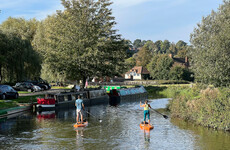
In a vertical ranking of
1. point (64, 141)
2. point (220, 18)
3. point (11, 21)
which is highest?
point (11, 21)

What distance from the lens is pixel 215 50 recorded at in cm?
3030

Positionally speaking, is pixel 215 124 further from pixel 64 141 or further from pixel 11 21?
pixel 11 21

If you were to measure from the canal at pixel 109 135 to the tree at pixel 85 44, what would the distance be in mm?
19471

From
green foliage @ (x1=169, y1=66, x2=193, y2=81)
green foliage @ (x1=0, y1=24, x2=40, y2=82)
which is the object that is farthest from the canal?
green foliage @ (x1=169, y1=66, x2=193, y2=81)

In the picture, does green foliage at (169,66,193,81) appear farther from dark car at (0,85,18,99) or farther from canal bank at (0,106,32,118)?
canal bank at (0,106,32,118)

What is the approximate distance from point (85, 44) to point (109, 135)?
93.2 ft

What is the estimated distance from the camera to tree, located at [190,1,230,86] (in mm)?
30188

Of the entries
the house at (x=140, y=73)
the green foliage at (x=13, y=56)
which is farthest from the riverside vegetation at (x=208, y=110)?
the house at (x=140, y=73)

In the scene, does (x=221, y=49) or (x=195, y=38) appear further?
(x=195, y=38)

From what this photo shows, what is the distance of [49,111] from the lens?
38312mm

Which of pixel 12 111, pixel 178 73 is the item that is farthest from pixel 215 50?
pixel 178 73

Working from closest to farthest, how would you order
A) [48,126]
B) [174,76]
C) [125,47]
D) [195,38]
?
[48,126] → [195,38] → [125,47] → [174,76]

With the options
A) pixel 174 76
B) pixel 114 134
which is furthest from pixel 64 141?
pixel 174 76

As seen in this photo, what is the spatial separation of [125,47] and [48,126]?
2913 centimetres
